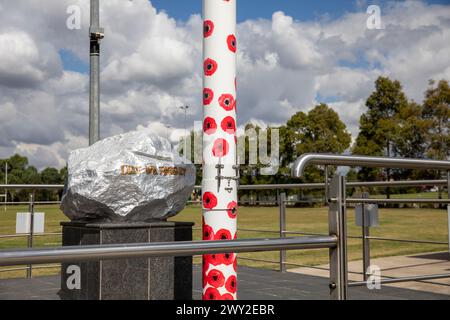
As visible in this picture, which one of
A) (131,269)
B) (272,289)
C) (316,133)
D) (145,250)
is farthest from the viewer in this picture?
(316,133)

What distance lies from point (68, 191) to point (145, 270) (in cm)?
130

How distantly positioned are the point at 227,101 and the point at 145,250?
9.56 feet

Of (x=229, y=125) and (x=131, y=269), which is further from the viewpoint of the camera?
(x=131, y=269)

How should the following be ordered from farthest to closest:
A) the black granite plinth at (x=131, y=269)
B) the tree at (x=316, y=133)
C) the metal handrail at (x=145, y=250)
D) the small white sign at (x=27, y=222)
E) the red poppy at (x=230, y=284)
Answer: the tree at (x=316, y=133)
the small white sign at (x=27, y=222)
the black granite plinth at (x=131, y=269)
the red poppy at (x=230, y=284)
the metal handrail at (x=145, y=250)

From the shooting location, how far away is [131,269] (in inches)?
227

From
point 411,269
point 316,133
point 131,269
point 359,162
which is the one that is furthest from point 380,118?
point 359,162

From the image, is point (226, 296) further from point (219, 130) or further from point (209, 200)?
point (219, 130)

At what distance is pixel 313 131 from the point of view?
4619 cm

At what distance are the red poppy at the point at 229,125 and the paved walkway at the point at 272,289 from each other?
8.40 ft

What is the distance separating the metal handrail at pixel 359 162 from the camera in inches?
96.3

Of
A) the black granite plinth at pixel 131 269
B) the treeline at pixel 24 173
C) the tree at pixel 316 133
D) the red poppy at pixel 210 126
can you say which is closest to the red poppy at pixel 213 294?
the black granite plinth at pixel 131 269

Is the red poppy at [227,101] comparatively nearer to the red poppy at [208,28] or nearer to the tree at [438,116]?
the red poppy at [208,28]
